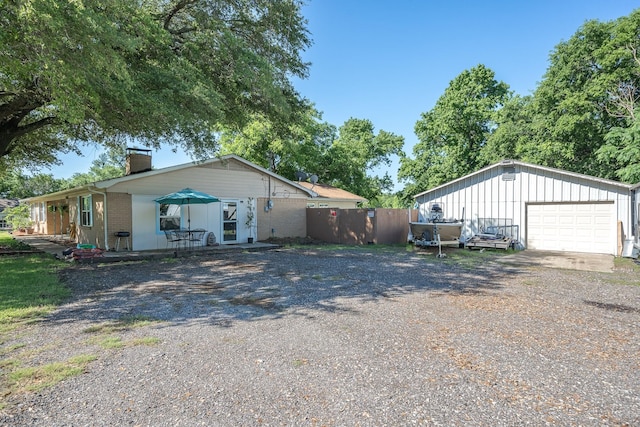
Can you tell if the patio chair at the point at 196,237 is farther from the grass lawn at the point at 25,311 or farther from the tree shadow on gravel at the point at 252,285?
the grass lawn at the point at 25,311

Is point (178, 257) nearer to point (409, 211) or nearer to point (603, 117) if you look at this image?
point (409, 211)

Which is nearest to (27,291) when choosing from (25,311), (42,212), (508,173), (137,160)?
(25,311)

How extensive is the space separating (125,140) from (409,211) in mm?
12506

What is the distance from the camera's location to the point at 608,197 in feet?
42.1

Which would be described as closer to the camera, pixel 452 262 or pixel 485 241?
pixel 452 262

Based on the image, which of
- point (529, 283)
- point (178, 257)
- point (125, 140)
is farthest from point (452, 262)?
point (125, 140)

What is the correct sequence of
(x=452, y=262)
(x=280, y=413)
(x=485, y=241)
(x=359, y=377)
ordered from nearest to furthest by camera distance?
1. (x=280, y=413)
2. (x=359, y=377)
3. (x=452, y=262)
4. (x=485, y=241)

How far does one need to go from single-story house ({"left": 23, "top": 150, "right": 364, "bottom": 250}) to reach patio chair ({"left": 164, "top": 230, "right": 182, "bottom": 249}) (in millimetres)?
257

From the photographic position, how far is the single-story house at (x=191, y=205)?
13297mm

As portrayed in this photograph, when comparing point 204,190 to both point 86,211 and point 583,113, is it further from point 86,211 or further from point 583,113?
point 583,113

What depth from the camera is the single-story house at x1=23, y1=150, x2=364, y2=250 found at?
523 inches

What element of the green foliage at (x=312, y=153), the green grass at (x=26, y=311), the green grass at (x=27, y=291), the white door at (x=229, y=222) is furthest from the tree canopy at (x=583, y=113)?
the green grass at (x=27, y=291)

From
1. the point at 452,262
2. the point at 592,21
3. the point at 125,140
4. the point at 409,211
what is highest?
the point at 592,21

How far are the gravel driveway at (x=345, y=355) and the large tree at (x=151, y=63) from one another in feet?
13.6
